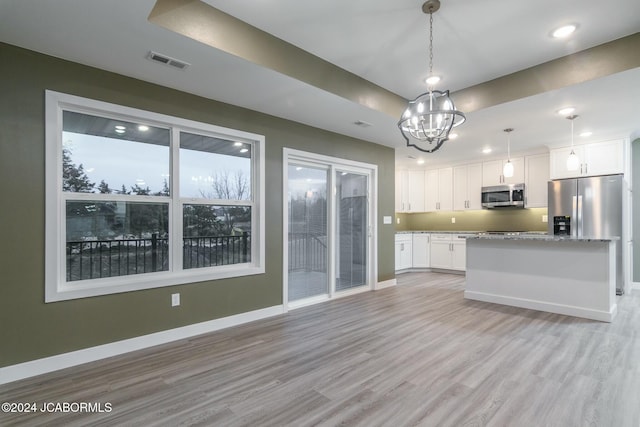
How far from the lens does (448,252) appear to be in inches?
282

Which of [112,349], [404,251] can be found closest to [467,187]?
[404,251]

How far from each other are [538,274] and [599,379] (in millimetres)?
2023

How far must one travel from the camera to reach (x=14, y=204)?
2.47 metres

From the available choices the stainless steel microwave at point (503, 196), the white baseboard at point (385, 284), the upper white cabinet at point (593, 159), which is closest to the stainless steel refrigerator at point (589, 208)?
the upper white cabinet at point (593, 159)

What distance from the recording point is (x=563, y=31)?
9.01 ft

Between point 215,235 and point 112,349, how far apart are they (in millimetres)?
1420

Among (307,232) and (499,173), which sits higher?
(499,173)

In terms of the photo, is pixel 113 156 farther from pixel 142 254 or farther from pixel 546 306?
pixel 546 306

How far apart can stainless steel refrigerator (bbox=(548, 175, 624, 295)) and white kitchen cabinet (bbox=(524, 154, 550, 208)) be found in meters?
0.49

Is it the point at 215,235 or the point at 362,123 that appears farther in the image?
the point at 362,123

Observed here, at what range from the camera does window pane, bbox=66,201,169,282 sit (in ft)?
9.17

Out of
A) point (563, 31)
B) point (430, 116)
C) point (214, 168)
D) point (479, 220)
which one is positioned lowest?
point (479, 220)

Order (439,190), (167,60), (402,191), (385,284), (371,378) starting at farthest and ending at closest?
(402,191)
(439,190)
(385,284)
(167,60)
(371,378)

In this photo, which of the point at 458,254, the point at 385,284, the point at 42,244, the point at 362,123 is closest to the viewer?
the point at 42,244
